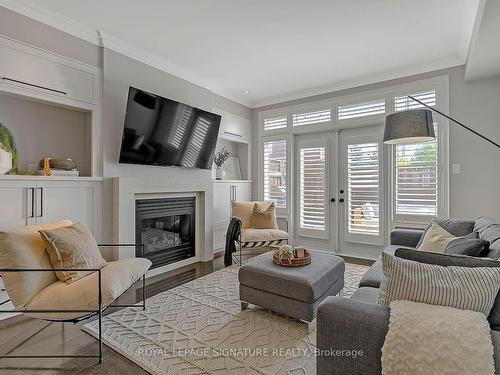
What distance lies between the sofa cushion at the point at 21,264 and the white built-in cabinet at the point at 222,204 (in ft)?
8.78

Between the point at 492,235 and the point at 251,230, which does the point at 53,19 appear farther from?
the point at 492,235

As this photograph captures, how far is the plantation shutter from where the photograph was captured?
3.60 meters

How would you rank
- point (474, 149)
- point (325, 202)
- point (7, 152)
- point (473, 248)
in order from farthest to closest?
1. point (325, 202)
2. point (474, 149)
3. point (7, 152)
4. point (473, 248)

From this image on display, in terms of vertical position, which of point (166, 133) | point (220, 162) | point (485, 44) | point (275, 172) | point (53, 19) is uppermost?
point (53, 19)

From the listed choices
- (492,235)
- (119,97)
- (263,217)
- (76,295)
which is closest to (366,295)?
(492,235)

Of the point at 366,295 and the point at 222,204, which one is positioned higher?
the point at 222,204

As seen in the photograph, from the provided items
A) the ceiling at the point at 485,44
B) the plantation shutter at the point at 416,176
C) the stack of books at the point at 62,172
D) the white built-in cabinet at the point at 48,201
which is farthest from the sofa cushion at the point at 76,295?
the plantation shutter at the point at 416,176

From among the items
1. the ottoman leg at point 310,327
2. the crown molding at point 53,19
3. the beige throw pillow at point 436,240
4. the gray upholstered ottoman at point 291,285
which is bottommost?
the ottoman leg at point 310,327

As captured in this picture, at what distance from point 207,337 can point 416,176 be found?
10.8 ft

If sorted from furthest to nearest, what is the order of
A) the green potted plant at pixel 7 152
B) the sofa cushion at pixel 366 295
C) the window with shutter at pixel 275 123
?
the window with shutter at pixel 275 123, the green potted plant at pixel 7 152, the sofa cushion at pixel 366 295

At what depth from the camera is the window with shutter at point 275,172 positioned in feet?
16.2

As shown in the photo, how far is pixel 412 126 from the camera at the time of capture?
2.14m

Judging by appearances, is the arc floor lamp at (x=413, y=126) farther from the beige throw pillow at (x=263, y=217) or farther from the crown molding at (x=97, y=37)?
the crown molding at (x=97, y=37)

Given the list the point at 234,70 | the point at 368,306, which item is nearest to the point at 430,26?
the point at 234,70
